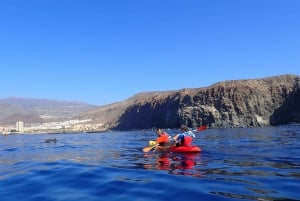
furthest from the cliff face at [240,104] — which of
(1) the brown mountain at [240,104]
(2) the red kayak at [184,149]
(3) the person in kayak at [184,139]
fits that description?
(2) the red kayak at [184,149]

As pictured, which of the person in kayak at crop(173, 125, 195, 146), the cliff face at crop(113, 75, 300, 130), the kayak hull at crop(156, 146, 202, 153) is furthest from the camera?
the cliff face at crop(113, 75, 300, 130)

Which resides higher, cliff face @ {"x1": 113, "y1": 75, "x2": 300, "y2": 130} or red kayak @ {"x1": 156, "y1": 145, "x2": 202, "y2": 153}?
cliff face @ {"x1": 113, "y1": 75, "x2": 300, "y2": 130}

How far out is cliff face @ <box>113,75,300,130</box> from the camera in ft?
438

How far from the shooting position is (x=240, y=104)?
13638 centimetres

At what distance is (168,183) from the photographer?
516 inches

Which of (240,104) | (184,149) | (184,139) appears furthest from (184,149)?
(240,104)

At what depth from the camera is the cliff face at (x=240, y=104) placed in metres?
134

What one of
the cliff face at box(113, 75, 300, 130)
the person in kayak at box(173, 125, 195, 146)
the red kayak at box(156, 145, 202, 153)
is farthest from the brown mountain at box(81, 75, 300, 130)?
the red kayak at box(156, 145, 202, 153)

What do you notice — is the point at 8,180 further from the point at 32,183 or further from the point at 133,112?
the point at 133,112

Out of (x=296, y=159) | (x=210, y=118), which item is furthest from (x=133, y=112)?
(x=296, y=159)

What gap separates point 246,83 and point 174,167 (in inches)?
5287

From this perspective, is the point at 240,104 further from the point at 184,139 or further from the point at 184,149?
the point at 184,149

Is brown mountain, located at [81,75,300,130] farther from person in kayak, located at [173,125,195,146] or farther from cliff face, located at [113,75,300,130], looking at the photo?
person in kayak, located at [173,125,195,146]

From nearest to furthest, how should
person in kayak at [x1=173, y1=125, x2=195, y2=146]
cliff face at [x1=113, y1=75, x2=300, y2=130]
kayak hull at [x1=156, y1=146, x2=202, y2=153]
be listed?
kayak hull at [x1=156, y1=146, x2=202, y2=153]
person in kayak at [x1=173, y1=125, x2=195, y2=146]
cliff face at [x1=113, y1=75, x2=300, y2=130]
